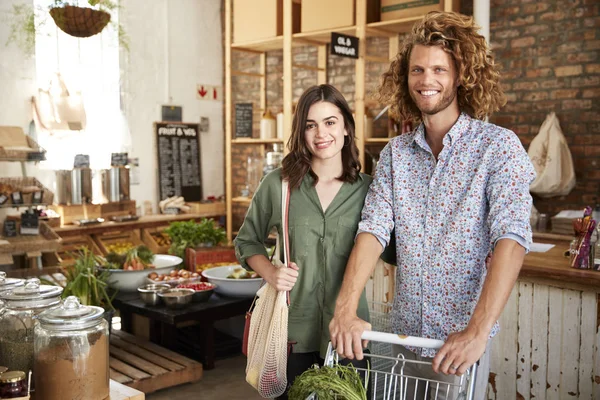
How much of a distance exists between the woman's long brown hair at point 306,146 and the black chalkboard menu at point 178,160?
5.72 metres

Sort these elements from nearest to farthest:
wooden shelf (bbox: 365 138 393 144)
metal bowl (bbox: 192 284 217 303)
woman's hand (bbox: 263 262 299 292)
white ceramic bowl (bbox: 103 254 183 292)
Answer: woman's hand (bbox: 263 262 299 292) < metal bowl (bbox: 192 284 217 303) < white ceramic bowl (bbox: 103 254 183 292) < wooden shelf (bbox: 365 138 393 144)

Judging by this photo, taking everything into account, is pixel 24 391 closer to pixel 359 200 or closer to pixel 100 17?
pixel 359 200

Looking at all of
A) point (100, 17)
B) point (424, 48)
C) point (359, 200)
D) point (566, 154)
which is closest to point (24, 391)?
point (359, 200)

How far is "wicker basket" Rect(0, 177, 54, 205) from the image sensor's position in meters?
5.69

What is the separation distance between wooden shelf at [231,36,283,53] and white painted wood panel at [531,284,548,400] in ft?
13.5

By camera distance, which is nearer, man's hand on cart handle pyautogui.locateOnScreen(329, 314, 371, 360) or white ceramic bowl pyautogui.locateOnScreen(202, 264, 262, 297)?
man's hand on cart handle pyautogui.locateOnScreen(329, 314, 371, 360)

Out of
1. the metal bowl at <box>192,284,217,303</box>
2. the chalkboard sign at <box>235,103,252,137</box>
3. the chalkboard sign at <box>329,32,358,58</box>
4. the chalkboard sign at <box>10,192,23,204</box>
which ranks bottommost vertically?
the metal bowl at <box>192,284,217,303</box>

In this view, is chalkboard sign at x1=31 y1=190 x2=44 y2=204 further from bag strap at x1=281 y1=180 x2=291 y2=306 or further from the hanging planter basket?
bag strap at x1=281 y1=180 x2=291 y2=306

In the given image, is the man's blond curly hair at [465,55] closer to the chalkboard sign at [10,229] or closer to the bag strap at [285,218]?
the bag strap at [285,218]

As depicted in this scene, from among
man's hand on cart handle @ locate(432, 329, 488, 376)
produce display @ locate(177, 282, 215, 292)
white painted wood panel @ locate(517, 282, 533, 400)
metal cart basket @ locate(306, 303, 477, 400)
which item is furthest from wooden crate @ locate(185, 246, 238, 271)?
man's hand on cart handle @ locate(432, 329, 488, 376)

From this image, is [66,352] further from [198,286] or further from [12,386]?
[198,286]

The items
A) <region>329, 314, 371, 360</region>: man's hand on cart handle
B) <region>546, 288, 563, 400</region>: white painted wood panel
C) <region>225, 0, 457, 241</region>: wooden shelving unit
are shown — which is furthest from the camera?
<region>225, 0, 457, 241</region>: wooden shelving unit

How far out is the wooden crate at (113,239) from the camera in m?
6.93

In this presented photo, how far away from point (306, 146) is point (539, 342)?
61.9 inches
